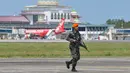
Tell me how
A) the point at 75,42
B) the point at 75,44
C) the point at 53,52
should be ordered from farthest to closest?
1. the point at 53,52
2. the point at 75,44
3. the point at 75,42

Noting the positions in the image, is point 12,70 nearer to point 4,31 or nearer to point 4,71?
point 4,71

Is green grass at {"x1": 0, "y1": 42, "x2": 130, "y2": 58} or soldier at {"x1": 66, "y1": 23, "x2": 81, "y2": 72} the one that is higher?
soldier at {"x1": 66, "y1": 23, "x2": 81, "y2": 72}

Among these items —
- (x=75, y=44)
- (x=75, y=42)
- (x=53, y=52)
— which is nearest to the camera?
Answer: (x=75, y=42)

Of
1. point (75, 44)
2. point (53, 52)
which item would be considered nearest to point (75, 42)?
point (75, 44)

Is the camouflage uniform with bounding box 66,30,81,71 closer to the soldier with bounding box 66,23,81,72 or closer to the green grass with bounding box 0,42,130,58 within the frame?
the soldier with bounding box 66,23,81,72

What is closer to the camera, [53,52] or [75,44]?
[75,44]

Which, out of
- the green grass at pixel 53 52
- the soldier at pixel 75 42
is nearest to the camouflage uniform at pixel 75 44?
the soldier at pixel 75 42

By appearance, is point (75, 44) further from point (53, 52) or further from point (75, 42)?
point (53, 52)

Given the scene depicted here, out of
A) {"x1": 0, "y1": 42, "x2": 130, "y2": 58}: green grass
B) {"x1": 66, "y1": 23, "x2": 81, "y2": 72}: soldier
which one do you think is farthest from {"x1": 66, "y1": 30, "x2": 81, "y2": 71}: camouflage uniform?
A: {"x1": 0, "y1": 42, "x2": 130, "y2": 58}: green grass

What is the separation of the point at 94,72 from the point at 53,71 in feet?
5.16

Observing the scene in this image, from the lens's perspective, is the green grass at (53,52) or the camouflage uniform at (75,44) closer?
the camouflage uniform at (75,44)

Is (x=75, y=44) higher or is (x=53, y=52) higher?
(x=75, y=44)

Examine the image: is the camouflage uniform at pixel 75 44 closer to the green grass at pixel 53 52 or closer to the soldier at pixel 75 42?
the soldier at pixel 75 42

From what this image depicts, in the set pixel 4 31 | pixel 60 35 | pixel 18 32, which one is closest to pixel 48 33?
pixel 60 35
